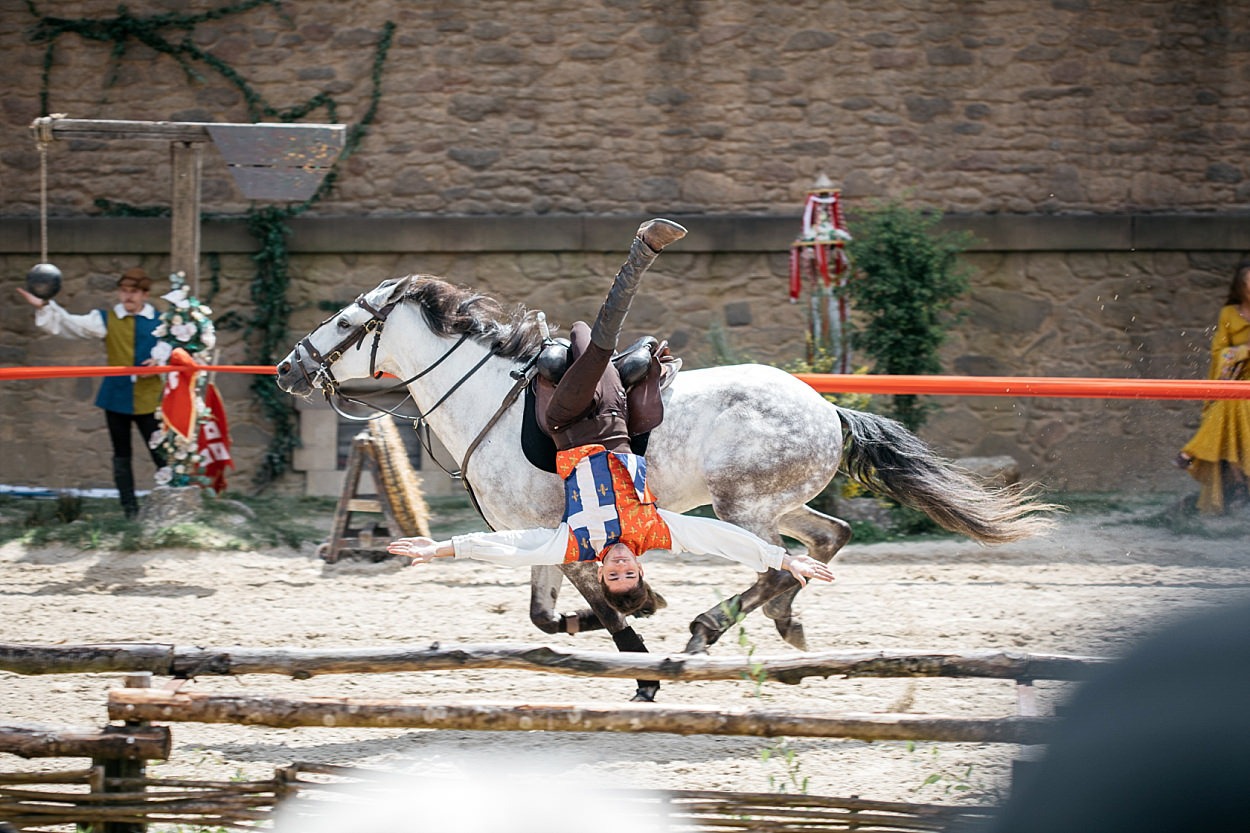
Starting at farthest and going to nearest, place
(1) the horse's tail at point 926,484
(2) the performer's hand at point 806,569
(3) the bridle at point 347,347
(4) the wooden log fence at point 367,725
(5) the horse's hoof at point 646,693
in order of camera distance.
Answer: (3) the bridle at point 347,347
(1) the horse's tail at point 926,484
(5) the horse's hoof at point 646,693
(2) the performer's hand at point 806,569
(4) the wooden log fence at point 367,725

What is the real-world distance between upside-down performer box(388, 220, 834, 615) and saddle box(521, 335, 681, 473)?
0.26 ft

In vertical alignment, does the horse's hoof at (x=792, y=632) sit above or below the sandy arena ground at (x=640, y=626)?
above

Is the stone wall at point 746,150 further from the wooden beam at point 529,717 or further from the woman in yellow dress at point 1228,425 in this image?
the wooden beam at point 529,717

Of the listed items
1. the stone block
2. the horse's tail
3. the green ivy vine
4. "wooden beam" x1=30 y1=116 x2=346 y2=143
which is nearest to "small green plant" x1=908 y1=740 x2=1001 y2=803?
the horse's tail

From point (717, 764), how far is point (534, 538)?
1.05m

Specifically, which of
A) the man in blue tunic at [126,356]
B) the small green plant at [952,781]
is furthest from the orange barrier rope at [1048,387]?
the man in blue tunic at [126,356]

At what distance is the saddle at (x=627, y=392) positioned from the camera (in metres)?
5.13

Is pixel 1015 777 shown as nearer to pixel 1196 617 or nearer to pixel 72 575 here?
pixel 1196 617

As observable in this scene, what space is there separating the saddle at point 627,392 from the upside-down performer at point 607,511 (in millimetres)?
78

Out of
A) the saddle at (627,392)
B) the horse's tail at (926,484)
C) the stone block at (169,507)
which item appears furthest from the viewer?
the stone block at (169,507)

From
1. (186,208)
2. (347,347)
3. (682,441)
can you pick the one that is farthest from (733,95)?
(682,441)

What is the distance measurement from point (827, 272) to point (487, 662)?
5.70 metres

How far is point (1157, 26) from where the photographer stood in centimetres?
1034

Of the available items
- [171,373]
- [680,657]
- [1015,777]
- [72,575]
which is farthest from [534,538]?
[171,373]
